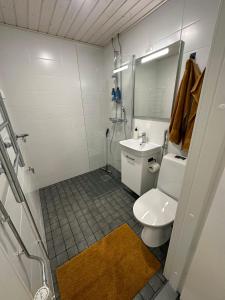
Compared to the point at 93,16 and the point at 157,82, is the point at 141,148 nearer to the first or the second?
the point at 157,82

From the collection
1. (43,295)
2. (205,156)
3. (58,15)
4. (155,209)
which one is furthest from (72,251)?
(58,15)

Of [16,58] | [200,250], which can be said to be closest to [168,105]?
[200,250]

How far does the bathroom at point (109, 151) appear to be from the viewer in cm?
63

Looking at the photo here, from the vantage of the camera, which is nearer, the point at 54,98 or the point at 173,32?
the point at 173,32

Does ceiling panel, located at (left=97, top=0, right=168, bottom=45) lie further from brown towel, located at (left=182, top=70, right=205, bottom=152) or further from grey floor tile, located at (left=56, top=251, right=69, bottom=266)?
grey floor tile, located at (left=56, top=251, right=69, bottom=266)

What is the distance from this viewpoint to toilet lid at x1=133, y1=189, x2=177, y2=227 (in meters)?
1.19

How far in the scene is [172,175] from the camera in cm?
137

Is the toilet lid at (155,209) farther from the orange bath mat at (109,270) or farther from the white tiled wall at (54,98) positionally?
the white tiled wall at (54,98)

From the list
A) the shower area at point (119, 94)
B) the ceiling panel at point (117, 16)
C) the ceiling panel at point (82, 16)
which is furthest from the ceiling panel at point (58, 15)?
the shower area at point (119, 94)

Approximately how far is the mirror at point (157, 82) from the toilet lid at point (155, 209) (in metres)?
0.94

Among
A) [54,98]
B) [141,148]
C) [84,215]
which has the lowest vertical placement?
[84,215]

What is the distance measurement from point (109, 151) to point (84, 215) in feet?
4.63

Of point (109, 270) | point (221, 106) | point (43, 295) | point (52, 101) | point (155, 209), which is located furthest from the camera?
point (52, 101)

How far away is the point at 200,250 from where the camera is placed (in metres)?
0.70
